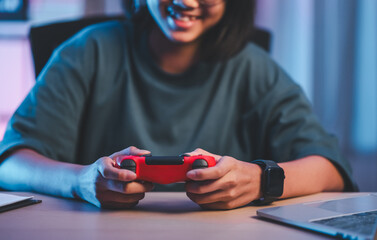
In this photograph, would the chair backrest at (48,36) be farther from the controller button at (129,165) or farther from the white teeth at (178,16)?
the controller button at (129,165)

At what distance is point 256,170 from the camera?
68 cm

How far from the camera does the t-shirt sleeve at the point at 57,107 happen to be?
900mm

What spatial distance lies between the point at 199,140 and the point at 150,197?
36 cm

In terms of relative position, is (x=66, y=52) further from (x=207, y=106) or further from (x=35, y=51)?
(x=207, y=106)

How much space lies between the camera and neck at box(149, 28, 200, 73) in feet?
3.62

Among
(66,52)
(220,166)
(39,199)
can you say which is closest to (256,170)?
(220,166)

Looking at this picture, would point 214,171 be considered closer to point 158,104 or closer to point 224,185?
point 224,185

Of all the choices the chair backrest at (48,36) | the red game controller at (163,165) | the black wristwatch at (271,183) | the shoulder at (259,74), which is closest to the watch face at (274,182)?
the black wristwatch at (271,183)

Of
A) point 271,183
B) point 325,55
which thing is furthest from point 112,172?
point 325,55

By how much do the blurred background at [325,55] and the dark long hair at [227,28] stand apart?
1043 mm

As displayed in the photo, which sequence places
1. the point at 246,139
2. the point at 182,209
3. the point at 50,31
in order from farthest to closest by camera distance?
the point at 50,31 → the point at 246,139 → the point at 182,209

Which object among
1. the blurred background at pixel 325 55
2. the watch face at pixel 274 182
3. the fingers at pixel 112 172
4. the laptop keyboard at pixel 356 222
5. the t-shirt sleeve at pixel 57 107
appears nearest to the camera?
the laptop keyboard at pixel 356 222

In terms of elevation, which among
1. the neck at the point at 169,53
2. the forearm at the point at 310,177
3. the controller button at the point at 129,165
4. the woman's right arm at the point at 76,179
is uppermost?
the neck at the point at 169,53

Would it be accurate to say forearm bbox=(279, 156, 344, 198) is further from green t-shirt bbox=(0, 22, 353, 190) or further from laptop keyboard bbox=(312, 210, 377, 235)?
laptop keyboard bbox=(312, 210, 377, 235)
